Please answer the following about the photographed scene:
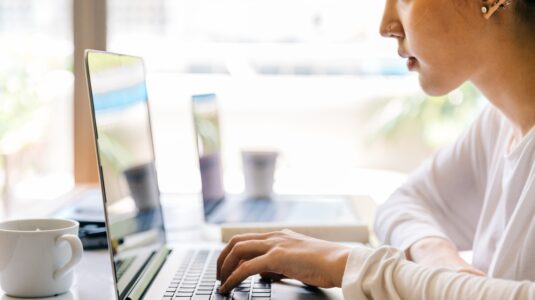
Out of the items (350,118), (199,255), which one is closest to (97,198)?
(199,255)

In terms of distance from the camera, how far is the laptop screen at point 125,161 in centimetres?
89

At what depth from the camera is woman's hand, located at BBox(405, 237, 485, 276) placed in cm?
109

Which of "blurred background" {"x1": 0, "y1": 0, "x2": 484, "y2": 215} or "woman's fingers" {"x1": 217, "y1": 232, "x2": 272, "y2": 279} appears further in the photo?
"blurred background" {"x1": 0, "y1": 0, "x2": 484, "y2": 215}

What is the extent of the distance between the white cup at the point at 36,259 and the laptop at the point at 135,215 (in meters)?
0.07

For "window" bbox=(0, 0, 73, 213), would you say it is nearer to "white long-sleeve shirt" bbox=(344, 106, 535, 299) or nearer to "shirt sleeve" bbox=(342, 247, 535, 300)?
"white long-sleeve shirt" bbox=(344, 106, 535, 299)

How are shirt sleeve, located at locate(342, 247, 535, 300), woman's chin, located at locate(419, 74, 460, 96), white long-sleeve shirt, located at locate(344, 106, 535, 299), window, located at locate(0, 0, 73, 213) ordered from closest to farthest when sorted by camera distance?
shirt sleeve, located at locate(342, 247, 535, 300) < white long-sleeve shirt, located at locate(344, 106, 535, 299) < woman's chin, located at locate(419, 74, 460, 96) < window, located at locate(0, 0, 73, 213)

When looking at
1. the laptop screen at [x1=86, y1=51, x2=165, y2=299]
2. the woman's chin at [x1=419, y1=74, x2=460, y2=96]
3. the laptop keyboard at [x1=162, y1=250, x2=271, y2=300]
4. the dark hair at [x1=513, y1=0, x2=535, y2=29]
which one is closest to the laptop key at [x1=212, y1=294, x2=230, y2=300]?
the laptop keyboard at [x1=162, y1=250, x2=271, y2=300]

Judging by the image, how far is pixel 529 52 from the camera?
3.65ft

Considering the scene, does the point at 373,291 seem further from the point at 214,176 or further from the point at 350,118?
the point at 350,118

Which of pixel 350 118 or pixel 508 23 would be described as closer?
pixel 508 23

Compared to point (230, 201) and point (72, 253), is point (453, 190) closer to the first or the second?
point (230, 201)

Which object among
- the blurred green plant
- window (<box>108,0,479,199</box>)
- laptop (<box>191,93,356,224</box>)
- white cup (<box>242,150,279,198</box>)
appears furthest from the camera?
the blurred green plant

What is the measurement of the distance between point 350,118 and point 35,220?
3.15m

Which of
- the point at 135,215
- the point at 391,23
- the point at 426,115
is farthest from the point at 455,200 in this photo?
the point at 426,115
